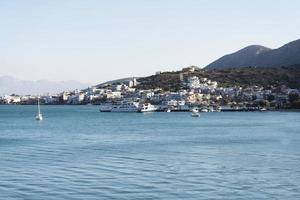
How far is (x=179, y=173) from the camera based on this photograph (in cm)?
2241

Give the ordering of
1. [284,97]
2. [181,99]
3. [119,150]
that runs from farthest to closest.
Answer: [181,99] → [284,97] → [119,150]

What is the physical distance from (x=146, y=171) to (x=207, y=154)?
720cm

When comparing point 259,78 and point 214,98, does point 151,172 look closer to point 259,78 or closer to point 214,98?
point 214,98

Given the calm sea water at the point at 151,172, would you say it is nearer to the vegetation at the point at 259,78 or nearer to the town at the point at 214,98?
the town at the point at 214,98

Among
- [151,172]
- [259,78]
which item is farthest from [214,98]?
[151,172]

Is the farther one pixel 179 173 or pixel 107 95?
pixel 107 95

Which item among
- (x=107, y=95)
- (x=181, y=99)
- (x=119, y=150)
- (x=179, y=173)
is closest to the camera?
(x=179, y=173)

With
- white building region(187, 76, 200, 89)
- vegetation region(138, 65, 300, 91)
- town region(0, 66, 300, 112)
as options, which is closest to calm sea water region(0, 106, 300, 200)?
town region(0, 66, 300, 112)

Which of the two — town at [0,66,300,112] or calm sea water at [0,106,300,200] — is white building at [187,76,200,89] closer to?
town at [0,66,300,112]

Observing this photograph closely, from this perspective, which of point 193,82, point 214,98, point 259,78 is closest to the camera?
point 214,98

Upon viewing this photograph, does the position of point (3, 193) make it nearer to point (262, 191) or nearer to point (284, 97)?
point (262, 191)

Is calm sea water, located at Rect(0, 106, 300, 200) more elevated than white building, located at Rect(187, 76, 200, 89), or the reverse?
white building, located at Rect(187, 76, 200, 89)

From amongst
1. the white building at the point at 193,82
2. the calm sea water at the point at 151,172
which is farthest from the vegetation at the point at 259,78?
the calm sea water at the point at 151,172

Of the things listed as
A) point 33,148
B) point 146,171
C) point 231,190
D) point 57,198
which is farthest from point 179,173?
point 33,148
